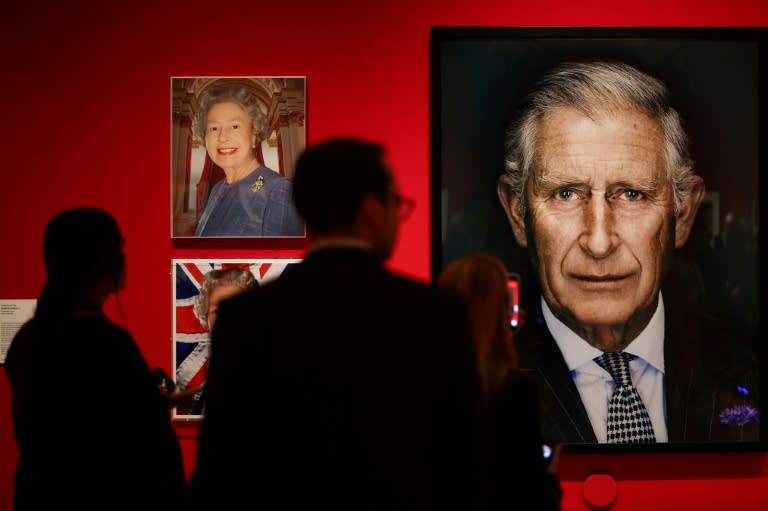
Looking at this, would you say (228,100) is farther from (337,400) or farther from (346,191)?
(337,400)

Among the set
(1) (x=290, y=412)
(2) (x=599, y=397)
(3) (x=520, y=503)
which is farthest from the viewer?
(2) (x=599, y=397)

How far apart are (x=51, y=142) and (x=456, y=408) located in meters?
2.52

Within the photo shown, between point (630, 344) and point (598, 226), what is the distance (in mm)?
472

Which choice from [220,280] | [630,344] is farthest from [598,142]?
[220,280]

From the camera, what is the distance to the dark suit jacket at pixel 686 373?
3291 mm

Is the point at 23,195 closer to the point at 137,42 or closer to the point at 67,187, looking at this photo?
the point at 67,187

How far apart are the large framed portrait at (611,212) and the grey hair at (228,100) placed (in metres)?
0.67

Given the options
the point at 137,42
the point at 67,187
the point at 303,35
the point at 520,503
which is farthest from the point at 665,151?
the point at 67,187

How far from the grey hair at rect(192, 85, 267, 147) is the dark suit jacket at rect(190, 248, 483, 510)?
6.63 ft

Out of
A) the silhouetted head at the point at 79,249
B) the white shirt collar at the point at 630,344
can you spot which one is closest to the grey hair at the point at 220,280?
the white shirt collar at the point at 630,344

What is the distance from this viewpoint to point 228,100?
331 cm

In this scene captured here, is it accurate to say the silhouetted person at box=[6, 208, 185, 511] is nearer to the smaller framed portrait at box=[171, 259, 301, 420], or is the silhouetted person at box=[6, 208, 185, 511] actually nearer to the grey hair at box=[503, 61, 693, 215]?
the smaller framed portrait at box=[171, 259, 301, 420]

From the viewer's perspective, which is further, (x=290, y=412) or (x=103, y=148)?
(x=103, y=148)

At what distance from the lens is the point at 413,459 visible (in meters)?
1.33
